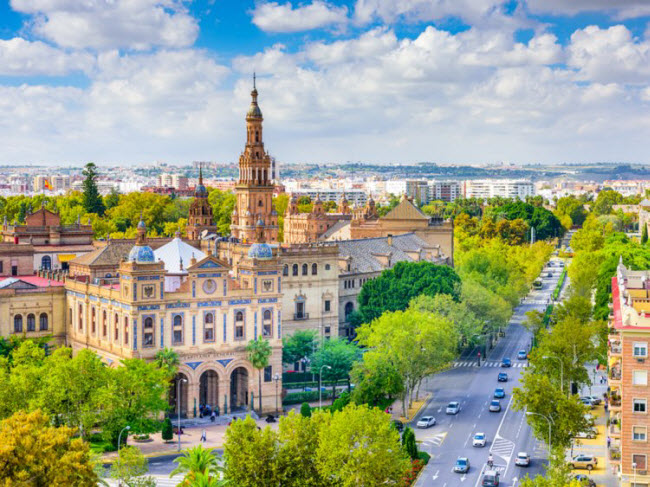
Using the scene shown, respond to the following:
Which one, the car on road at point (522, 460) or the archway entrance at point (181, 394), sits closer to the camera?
the car on road at point (522, 460)

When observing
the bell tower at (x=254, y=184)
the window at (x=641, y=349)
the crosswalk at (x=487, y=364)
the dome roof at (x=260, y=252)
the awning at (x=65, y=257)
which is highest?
the bell tower at (x=254, y=184)

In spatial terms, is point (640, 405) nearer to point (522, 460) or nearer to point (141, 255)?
point (522, 460)

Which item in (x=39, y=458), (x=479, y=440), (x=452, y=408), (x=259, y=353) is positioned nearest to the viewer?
(x=39, y=458)

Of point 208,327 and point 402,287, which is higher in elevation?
point 402,287

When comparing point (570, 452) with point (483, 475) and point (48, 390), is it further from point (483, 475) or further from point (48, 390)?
point (48, 390)

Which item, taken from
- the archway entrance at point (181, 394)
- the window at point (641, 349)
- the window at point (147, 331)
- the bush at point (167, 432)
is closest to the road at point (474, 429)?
the window at point (641, 349)

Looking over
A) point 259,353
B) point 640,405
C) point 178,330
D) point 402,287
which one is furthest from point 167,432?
point 402,287

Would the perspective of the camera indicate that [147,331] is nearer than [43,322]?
Yes

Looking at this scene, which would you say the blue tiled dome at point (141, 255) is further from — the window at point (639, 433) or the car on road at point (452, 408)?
the window at point (639, 433)
